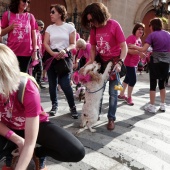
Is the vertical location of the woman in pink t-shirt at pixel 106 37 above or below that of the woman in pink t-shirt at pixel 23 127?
above

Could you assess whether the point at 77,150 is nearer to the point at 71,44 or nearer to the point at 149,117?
the point at 71,44

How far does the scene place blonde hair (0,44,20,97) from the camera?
5.26 feet

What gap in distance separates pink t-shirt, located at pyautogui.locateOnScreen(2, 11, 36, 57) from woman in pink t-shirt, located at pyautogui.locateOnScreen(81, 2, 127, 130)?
0.92 metres

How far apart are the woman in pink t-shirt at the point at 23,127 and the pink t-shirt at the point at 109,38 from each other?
1.62 metres

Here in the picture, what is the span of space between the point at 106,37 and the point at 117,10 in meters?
11.9

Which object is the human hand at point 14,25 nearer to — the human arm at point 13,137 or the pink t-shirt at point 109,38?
the pink t-shirt at point 109,38

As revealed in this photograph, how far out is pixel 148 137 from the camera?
351cm

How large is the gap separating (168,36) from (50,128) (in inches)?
126

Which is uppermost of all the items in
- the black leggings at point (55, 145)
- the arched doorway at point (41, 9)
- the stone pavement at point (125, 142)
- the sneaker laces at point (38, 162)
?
the arched doorway at point (41, 9)

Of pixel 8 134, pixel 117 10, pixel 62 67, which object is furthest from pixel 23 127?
pixel 117 10

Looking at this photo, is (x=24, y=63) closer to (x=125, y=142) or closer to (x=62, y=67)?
(x=62, y=67)

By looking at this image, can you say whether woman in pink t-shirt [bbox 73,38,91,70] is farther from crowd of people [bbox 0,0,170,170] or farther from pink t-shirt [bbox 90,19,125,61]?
pink t-shirt [bbox 90,19,125,61]

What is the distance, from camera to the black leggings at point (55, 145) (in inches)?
81.4

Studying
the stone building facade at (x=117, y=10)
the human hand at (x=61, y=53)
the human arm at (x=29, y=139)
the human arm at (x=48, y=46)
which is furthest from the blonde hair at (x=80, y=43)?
the stone building facade at (x=117, y=10)
